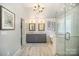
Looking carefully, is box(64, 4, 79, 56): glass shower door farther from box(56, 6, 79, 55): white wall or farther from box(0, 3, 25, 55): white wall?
box(0, 3, 25, 55): white wall

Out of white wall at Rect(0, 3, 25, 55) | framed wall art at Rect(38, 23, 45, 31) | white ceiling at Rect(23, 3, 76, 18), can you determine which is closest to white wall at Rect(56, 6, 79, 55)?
white ceiling at Rect(23, 3, 76, 18)

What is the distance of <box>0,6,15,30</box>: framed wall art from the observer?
335 centimetres

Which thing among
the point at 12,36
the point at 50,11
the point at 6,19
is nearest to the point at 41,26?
the point at 50,11

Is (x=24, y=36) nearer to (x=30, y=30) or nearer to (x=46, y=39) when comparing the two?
Result: (x=30, y=30)

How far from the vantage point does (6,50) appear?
3.61 metres

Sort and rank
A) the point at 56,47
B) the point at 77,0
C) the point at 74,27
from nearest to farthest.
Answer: the point at 77,0 < the point at 74,27 < the point at 56,47

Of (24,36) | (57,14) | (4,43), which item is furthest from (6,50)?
(57,14)

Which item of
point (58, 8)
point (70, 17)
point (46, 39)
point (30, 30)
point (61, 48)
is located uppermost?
point (58, 8)

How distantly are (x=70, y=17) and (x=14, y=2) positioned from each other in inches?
64.1

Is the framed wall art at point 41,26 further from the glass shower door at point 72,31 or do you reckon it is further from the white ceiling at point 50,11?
the glass shower door at point 72,31

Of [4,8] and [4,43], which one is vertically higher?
[4,8]

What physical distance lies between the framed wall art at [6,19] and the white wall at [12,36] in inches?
3.2

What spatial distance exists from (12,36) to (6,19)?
501 mm

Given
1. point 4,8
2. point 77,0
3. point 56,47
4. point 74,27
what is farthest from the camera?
point 56,47
